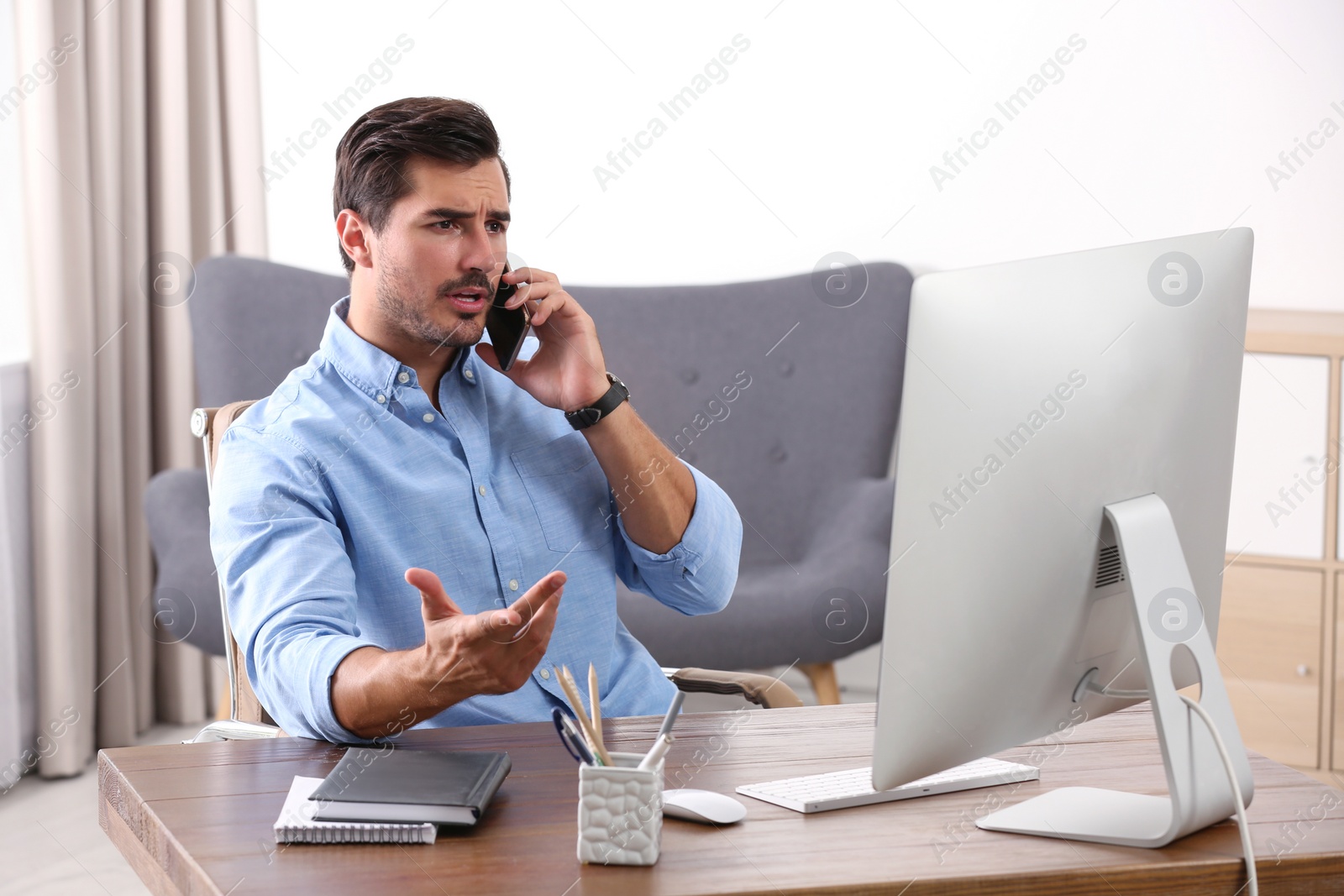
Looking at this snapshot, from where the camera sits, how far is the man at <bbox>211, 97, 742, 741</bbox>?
1304mm

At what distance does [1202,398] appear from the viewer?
0.93 metres

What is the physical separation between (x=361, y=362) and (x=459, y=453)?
153mm

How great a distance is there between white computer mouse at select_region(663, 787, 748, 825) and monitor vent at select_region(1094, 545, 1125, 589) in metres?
0.32

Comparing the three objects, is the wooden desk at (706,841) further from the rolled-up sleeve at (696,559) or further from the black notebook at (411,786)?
the rolled-up sleeve at (696,559)

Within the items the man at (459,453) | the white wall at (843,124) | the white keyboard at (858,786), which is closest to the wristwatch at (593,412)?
the man at (459,453)

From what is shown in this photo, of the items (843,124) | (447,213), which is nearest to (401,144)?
(447,213)

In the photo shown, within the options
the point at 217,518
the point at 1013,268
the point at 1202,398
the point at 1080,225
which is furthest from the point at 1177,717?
the point at 1080,225

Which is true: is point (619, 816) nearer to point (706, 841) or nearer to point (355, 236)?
point (706, 841)

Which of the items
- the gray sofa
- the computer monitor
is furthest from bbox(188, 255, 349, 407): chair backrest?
the computer monitor

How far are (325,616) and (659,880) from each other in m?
0.49

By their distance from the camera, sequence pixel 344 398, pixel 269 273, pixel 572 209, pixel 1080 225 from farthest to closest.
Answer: pixel 572 209 → pixel 1080 225 → pixel 269 273 → pixel 344 398

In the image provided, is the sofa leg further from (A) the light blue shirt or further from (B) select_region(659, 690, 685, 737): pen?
(B) select_region(659, 690, 685, 737): pen

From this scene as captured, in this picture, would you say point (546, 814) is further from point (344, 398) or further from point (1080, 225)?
point (1080, 225)

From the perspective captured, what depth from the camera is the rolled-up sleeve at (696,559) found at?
1441 millimetres
